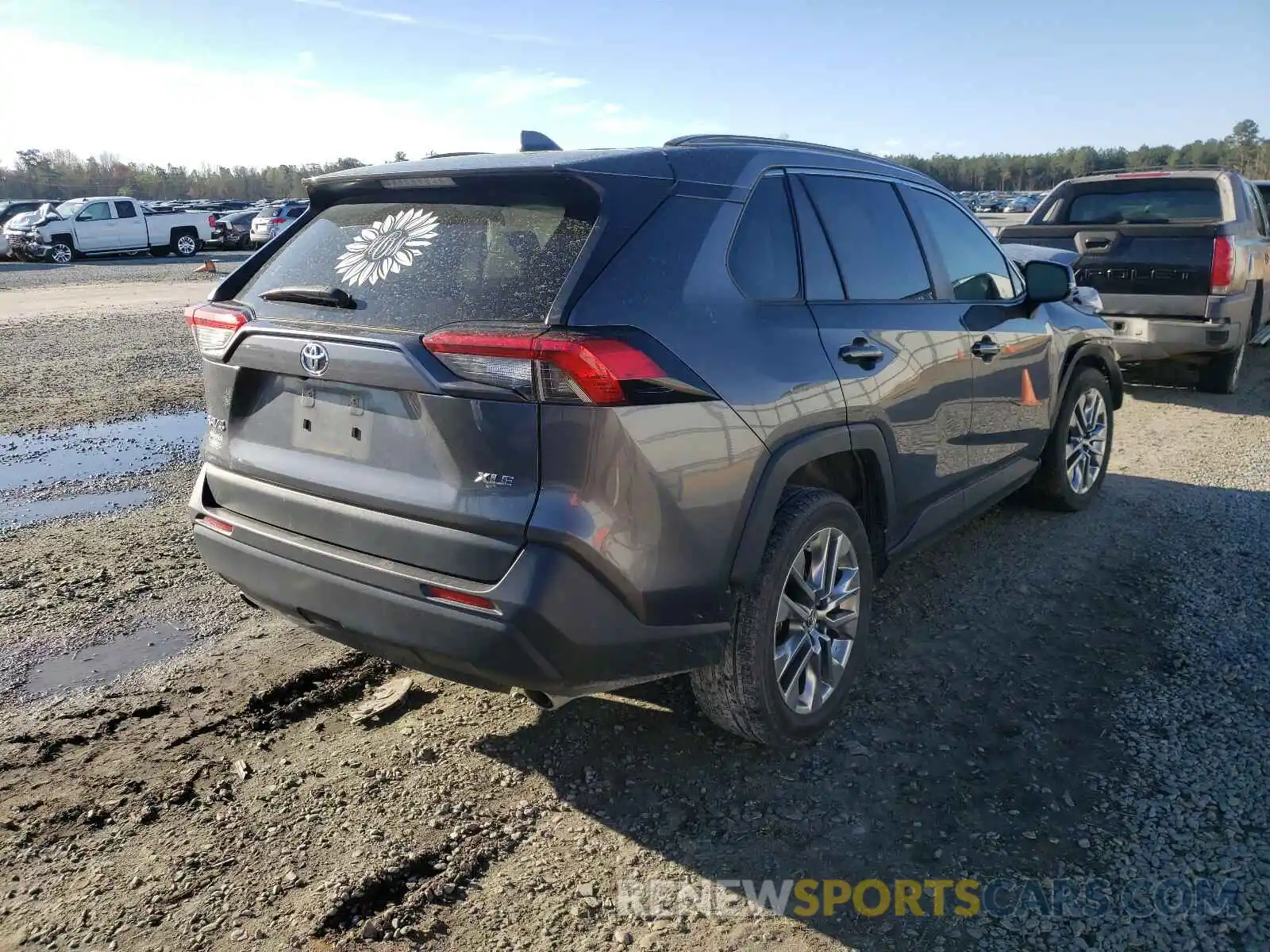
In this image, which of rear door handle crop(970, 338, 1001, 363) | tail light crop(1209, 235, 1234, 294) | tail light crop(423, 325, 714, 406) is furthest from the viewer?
tail light crop(1209, 235, 1234, 294)

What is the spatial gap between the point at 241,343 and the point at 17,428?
5.87m

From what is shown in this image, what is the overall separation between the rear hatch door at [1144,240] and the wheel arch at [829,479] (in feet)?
19.7

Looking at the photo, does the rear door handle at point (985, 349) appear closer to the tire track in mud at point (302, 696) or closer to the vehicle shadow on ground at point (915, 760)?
the vehicle shadow on ground at point (915, 760)

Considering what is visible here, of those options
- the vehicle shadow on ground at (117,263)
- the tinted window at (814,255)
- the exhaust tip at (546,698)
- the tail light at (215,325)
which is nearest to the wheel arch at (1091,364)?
the tinted window at (814,255)

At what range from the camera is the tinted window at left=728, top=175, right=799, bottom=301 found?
2.95 metres

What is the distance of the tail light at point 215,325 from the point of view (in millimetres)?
2996

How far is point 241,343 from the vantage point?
2938mm

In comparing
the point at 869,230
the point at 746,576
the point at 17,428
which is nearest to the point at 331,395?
the point at 746,576

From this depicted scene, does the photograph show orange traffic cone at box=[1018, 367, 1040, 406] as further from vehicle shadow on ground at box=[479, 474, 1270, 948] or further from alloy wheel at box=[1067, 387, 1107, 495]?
vehicle shadow on ground at box=[479, 474, 1270, 948]

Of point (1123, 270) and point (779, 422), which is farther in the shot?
point (1123, 270)

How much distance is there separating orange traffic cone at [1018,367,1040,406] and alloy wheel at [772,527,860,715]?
6.13 ft

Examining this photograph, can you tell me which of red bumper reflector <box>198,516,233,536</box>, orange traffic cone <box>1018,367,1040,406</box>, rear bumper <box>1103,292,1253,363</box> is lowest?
rear bumper <box>1103,292,1253,363</box>

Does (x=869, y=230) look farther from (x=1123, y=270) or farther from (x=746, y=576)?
(x=1123, y=270)

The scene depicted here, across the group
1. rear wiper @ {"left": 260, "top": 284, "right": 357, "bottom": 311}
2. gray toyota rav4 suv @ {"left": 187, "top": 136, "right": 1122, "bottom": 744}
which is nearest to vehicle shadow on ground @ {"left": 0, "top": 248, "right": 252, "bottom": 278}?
rear wiper @ {"left": 260, "top": 284, "right": 357, "bottom": 311}
